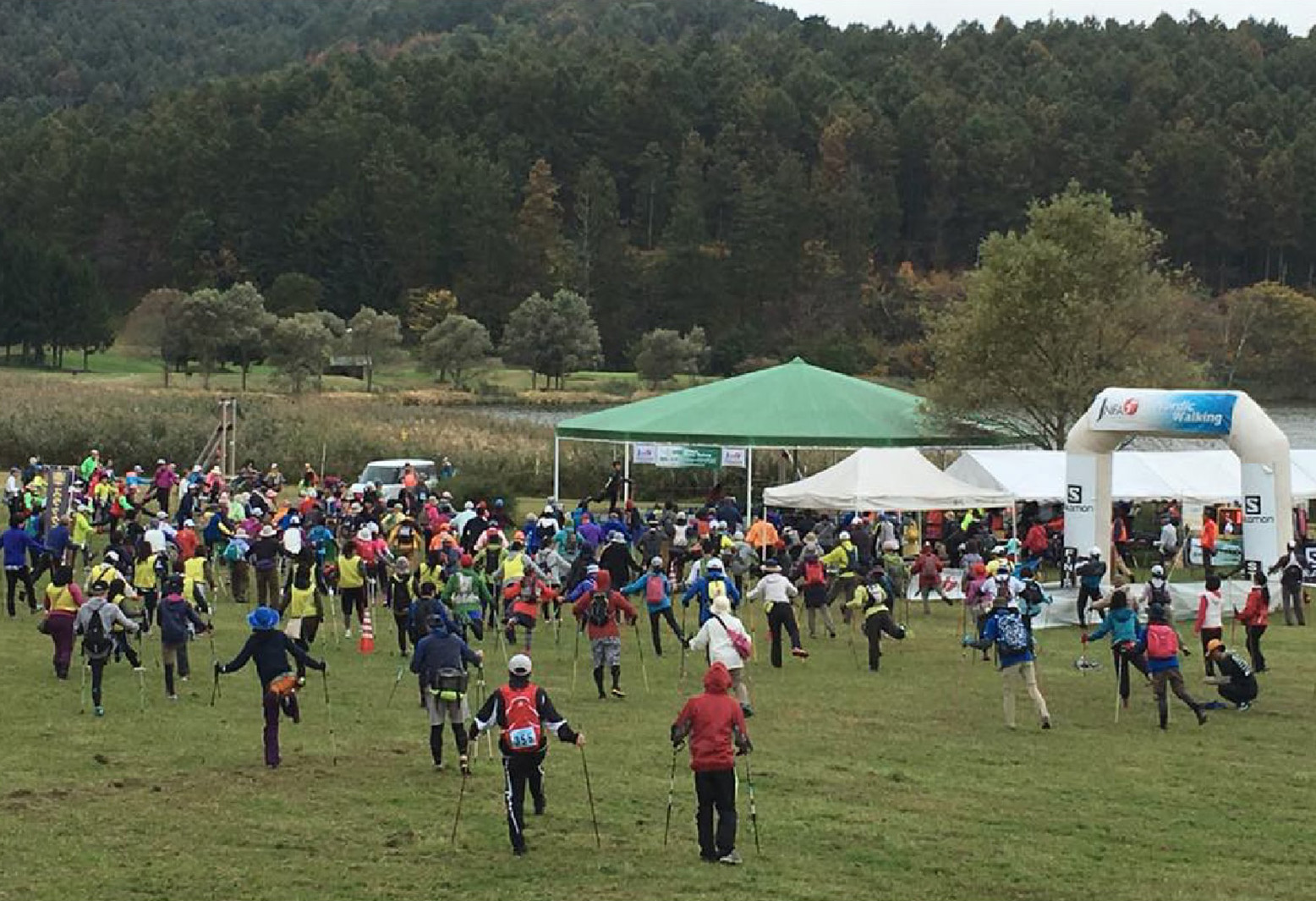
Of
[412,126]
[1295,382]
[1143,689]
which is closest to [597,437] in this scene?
[1143,689]

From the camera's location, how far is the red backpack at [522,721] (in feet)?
42.2

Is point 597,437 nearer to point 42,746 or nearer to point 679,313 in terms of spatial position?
point 42,746

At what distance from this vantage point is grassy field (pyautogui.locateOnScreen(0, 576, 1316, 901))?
12.4 metres

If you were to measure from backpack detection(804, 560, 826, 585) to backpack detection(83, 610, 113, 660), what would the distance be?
1033 centimetres

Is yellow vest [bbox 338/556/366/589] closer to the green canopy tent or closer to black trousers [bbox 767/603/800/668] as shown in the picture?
black trousers [bbox 767/603/800/668]

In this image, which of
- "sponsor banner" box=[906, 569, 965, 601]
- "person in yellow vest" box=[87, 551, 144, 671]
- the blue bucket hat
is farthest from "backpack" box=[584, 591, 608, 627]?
"sponsor banner" box=[906, 569, 965, 601]

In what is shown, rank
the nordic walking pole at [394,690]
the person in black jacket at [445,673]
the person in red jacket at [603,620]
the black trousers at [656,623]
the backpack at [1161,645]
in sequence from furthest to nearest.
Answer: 1. the black trousers at [656,623]
2. the person in red jacket at [603,620]
3. the nordic walking pole at [394,690]
4. the backpack at [1161,645]
5. the person in black jacket at [445,673]

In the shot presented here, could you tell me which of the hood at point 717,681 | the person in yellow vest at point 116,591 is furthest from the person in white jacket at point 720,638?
the person in yellow vest at point 116,591

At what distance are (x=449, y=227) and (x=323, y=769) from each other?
12637 cm

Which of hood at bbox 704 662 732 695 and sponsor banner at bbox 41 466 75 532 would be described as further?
sponsor banner at bbox 41 466 75 532

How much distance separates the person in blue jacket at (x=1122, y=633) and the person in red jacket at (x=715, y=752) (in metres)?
8.08

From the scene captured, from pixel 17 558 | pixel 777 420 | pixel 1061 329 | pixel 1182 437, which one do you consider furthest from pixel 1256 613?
pixel 1061 329

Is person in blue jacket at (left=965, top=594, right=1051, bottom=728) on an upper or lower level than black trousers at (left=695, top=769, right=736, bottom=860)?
upper

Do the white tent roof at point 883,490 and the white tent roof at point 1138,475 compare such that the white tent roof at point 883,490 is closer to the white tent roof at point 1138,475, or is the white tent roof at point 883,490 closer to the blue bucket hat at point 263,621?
the white tent roof at point 1138,475
